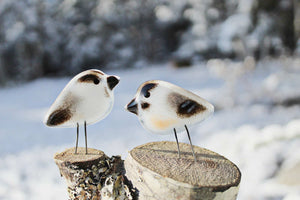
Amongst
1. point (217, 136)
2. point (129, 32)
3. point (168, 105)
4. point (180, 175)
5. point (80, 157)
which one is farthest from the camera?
point (129, 32)

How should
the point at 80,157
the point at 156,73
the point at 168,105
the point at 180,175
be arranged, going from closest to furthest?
1. the point at 180,175
2. the point at 168,105
3. the point at 80,157
4. the point at 156,73

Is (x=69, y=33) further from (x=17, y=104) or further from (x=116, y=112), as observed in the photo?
(x=116, y=112)

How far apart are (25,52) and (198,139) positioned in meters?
6.25

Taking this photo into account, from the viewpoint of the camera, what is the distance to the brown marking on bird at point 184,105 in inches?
49.3

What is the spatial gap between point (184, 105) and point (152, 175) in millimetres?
348

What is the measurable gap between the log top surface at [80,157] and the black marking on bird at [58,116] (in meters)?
0.17

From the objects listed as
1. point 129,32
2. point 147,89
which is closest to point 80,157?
point 147,89

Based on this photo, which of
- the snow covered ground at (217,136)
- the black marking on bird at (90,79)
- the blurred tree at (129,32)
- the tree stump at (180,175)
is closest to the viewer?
the tree stump at (180,175)

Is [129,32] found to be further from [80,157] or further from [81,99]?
[80,157]

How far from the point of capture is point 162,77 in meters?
8.17

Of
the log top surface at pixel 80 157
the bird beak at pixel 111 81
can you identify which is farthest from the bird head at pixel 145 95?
the log top surface at pixel 80 157

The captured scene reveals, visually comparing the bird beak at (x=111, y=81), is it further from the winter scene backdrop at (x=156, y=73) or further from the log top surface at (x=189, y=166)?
the winter scene backdrop at (x=156, y=73)

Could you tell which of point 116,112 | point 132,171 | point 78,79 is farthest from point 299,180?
point 116,112

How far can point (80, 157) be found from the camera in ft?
4.54
